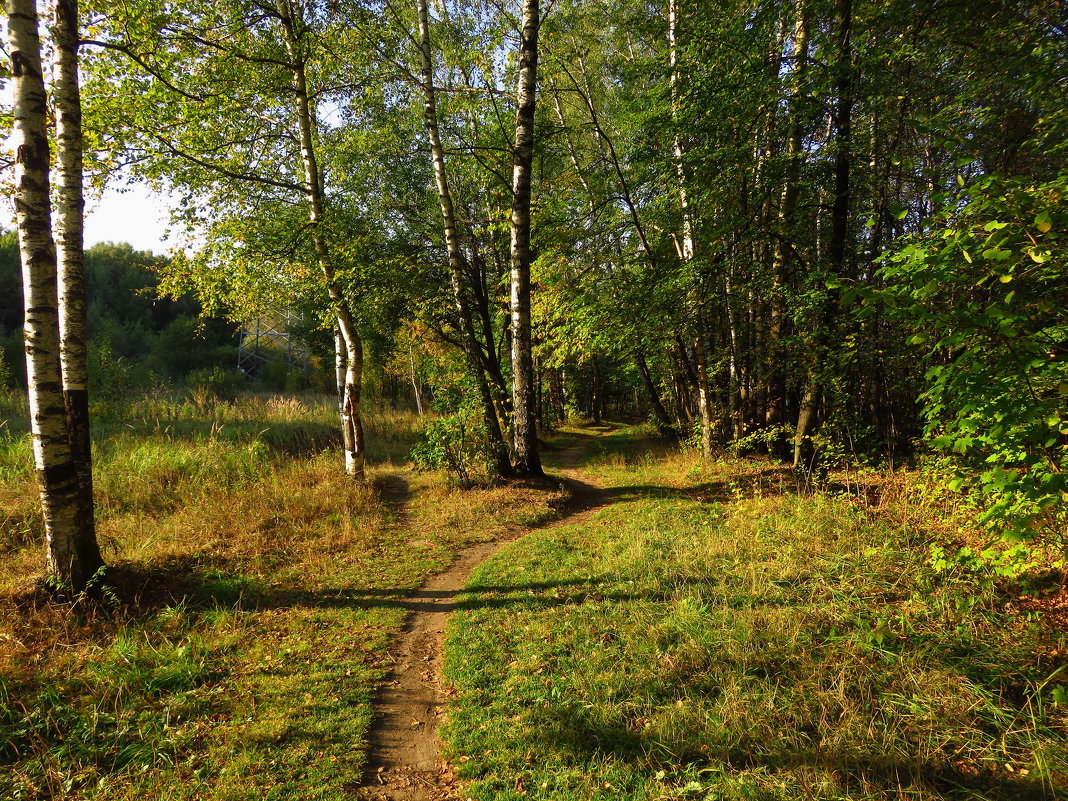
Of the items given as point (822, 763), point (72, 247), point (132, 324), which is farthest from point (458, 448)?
point (132, 324)

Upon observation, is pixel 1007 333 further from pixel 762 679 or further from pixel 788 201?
pixel 788 201

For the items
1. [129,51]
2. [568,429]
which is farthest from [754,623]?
[568,429]

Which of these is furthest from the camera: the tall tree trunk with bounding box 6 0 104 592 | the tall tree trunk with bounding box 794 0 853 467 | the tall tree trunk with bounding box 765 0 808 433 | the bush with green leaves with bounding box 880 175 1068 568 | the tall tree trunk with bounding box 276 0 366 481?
the tall tree trunk with bounding box 276 0 366 481

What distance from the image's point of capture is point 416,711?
3.69 meters

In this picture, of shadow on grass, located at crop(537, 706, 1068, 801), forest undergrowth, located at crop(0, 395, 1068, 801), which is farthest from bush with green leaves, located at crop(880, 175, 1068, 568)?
shadow on grass, located at crop(537, 706, 1068, 801)

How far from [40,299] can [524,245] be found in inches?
296

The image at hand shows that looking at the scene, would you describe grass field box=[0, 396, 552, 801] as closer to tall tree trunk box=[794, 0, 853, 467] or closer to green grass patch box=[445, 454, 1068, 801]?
green grass patch box=[445, 454, 1068, 801]

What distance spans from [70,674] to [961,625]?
7665 millimetres

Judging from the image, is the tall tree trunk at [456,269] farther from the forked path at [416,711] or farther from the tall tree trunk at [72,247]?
the tall tree trunk at [72,247]

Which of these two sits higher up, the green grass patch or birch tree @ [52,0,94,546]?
birch tree @ [52,0,94,546]

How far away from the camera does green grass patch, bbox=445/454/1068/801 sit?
2.73 meters

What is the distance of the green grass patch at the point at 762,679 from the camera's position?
2.73m

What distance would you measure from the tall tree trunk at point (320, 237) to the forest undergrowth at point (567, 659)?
2693mm

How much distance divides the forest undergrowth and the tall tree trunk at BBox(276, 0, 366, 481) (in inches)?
106
